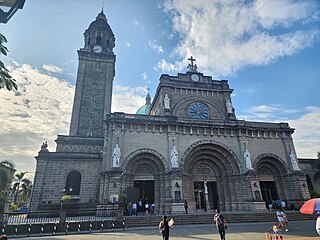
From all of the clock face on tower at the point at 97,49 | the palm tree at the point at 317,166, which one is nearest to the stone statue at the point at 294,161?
the palm tree at the point at 317,166

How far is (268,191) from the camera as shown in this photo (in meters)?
26.1

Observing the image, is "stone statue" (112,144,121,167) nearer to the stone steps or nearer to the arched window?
the arched window

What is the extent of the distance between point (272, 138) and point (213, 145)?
8.70m

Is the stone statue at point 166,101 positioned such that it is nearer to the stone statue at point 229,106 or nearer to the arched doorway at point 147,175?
the arched doorway at point 147,175

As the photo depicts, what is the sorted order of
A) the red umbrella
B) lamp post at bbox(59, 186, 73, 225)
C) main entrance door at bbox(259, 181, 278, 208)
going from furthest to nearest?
1. main entrance door at bbox(259, 181, 278, 208)
2. lamp post at bbox(59, 186, 73, 225)
3. the red umbrella

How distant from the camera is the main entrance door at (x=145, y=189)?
896 inches

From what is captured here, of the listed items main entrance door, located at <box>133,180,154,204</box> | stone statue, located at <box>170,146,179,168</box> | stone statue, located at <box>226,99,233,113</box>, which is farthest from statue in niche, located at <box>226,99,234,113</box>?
main entrance door, located at <box>133,180,154,204</box>

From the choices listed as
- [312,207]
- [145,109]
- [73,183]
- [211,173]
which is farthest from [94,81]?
[312,207]

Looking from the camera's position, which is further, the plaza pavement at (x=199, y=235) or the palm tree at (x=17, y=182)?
the palm tree at (x=17, y=182)

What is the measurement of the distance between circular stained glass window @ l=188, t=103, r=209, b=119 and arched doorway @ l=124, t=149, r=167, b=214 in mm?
9299

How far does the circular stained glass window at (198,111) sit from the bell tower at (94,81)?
13941 mm

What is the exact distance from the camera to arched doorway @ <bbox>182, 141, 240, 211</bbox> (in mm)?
24031

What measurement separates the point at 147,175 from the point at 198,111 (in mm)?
12256

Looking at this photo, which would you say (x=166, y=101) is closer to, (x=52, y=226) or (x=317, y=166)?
(x=52, y=226)
